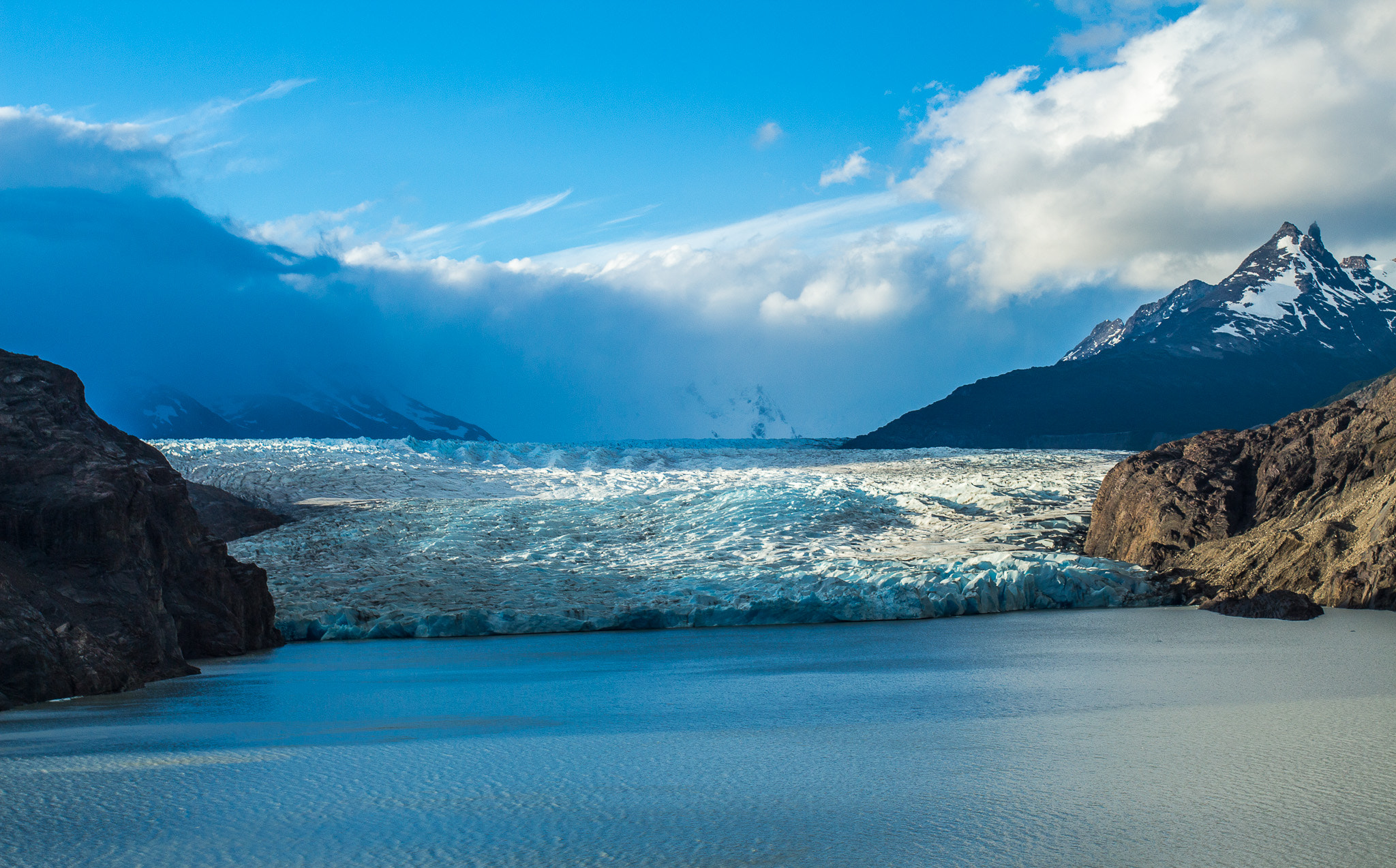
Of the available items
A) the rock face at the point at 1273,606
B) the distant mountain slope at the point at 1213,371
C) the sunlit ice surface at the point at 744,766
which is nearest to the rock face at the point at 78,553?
the sunlit ice surface at the point at 744,766

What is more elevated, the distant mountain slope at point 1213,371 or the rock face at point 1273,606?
the distant mountain slope at point 1213,371

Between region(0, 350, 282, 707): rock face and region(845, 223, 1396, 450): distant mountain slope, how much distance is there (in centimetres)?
7826

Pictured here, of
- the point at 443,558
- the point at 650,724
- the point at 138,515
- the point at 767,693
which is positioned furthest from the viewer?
the point at 443,558

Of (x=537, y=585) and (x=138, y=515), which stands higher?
(x=138, y=515)

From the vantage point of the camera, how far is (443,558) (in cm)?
1927

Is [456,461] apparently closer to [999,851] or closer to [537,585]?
[537,585]

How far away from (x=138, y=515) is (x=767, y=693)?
22.1 feet

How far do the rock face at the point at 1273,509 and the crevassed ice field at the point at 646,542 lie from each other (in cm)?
113

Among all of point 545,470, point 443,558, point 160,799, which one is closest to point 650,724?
point 160,799

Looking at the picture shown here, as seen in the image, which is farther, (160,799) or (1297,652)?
(1297,652)

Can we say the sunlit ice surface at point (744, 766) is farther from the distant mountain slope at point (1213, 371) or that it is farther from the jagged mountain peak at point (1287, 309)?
the jagged mountain peak at point (1287, 309)

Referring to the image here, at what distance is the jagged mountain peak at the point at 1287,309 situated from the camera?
11675 cm

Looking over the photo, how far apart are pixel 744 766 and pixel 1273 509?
15.1 metres

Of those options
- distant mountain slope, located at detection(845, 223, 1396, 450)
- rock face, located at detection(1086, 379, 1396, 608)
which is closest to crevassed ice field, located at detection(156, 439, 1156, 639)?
rock face, located at detection(1086, 379, 1396, 608)
